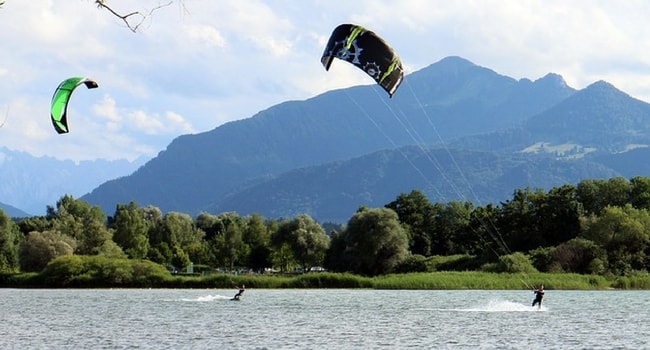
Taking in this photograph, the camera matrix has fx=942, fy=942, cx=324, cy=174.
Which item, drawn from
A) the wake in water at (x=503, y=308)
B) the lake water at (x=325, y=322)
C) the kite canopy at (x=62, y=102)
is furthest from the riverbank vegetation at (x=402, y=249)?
the kite canopy at (x=62, y=102)

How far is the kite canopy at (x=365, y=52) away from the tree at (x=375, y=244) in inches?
2016

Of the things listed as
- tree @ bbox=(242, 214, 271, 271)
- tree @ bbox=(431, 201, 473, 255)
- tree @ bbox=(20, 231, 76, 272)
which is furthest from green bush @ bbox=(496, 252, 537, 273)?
tree @ bbox=(242, 214, 271, 271)

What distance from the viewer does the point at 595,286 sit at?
212ft

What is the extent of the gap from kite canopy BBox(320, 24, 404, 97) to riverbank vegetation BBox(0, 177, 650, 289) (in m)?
41.8

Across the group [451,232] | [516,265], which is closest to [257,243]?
[451,232]

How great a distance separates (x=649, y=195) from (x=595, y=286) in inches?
Answer: 715

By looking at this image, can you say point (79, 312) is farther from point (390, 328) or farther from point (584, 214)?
point (584, 214)

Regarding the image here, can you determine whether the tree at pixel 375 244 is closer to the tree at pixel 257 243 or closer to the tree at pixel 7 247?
the tree at pixel 257 243

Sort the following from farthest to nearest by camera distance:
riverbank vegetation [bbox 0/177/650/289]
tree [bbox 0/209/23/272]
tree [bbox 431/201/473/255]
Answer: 1. tree [bbox 431/201/473/255]
2. tree [bbox 0/209/23/272]
3. riverbank vegetation [bbox 0/177/650/289]

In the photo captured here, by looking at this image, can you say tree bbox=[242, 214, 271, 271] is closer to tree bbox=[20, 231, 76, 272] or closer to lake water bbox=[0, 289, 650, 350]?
tree bbox=[20, 231, 76, 272]

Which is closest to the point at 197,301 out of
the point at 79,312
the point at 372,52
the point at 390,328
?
the point at 79,312

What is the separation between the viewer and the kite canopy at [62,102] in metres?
22.0

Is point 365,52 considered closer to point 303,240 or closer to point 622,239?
point 622,239

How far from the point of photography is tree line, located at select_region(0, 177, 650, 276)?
227ft
